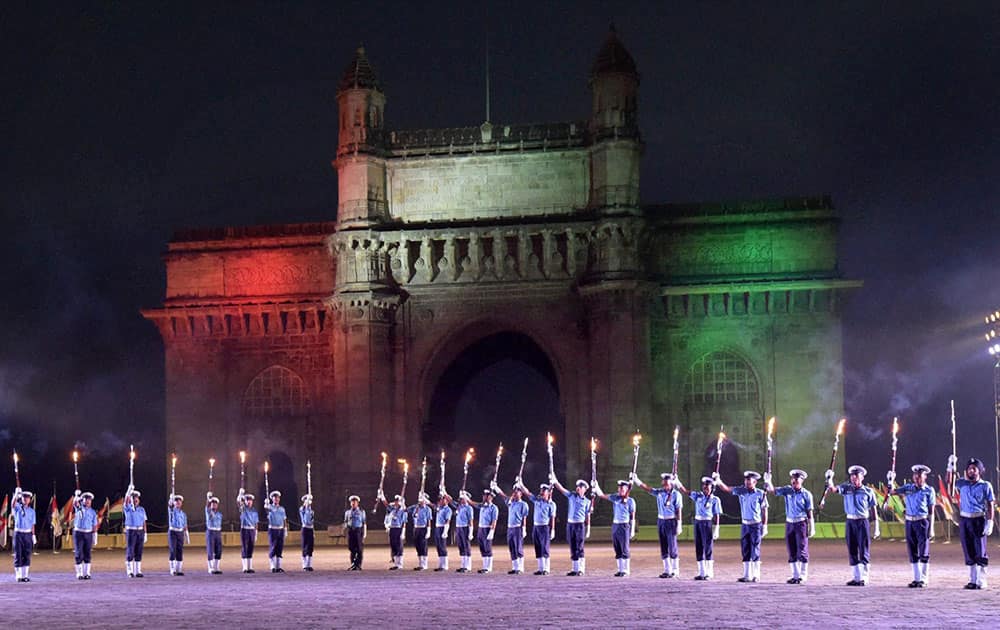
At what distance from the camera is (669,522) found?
105 ft

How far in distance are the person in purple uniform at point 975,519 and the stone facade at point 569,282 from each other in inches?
1173

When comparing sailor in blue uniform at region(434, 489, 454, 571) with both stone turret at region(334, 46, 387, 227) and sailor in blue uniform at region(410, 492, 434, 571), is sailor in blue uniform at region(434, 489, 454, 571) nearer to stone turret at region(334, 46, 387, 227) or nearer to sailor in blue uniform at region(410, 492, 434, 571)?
sailor in blue uniform at region(410, 492, 434, 571)

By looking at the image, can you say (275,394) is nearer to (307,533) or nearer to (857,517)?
(307,533)

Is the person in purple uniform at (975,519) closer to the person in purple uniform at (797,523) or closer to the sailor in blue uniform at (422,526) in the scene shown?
the person in purple uniform at (797,523)

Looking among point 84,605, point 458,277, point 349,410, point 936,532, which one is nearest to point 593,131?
point 458,277

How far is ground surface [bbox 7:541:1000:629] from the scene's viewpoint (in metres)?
21.3

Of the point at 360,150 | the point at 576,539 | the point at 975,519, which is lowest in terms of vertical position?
the point at 576,539

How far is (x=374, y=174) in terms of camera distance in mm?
58969

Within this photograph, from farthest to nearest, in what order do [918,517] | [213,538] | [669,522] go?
[213,538]
[669,522]
[918,517]

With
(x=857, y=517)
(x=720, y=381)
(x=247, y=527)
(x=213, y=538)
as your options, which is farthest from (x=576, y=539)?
(x=720, y=381)

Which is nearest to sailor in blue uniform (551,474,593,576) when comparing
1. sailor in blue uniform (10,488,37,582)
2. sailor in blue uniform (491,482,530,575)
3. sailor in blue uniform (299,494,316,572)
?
Result: sailor in blue uniform (491,482,530,575)

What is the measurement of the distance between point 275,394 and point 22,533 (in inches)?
1103

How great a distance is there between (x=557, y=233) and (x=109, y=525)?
19.9m

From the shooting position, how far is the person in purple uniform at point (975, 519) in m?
26.6
